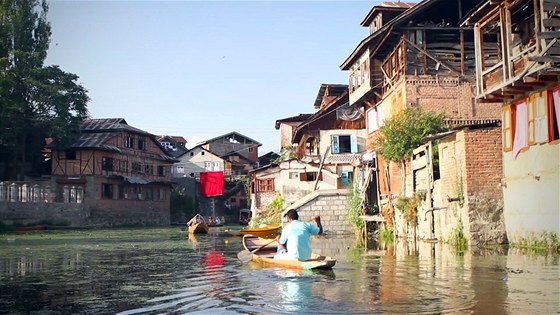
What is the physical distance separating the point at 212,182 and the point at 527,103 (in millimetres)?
47555

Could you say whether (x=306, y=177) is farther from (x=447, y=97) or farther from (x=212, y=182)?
(x=212, y=182)

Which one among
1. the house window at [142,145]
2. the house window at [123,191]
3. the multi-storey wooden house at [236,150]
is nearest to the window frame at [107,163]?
the house window at [123,191]

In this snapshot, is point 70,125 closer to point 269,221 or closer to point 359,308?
point 269,221

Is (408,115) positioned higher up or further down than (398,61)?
further down

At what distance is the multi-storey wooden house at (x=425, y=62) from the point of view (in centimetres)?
2936

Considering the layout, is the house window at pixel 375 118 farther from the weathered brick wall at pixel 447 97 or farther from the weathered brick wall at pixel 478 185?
the weathered brick wall at pixel 478 185

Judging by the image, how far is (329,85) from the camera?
48531 millimetres

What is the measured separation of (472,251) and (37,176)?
45.1m

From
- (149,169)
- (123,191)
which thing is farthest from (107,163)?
(149,169)

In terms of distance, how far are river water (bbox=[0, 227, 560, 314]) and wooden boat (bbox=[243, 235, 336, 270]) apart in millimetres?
182

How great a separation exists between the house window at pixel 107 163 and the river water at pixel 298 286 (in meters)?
38.0

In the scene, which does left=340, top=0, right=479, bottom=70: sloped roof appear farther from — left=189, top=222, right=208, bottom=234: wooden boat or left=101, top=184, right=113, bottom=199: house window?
left=101, top=184, right=113, bottom=199: house window

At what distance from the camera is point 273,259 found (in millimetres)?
14891

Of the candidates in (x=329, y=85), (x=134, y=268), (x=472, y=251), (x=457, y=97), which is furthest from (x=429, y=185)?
(x=329, y=85)
